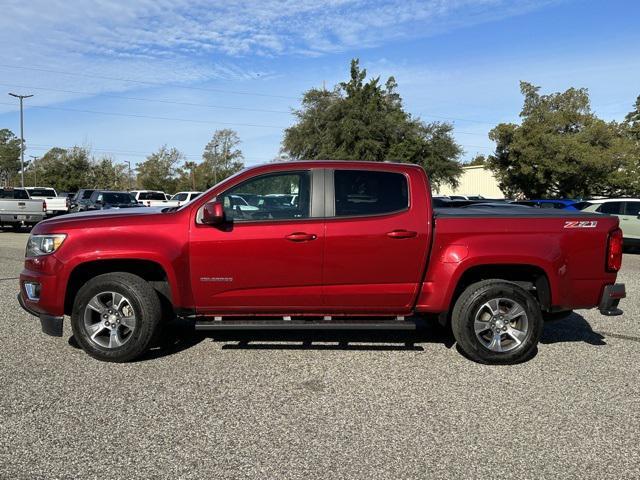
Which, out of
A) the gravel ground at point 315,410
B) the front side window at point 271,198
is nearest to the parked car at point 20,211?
the gravel ground at point 315,410

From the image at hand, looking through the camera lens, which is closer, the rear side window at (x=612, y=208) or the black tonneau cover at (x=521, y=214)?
the black tonneau cover at (x=521, y=214)

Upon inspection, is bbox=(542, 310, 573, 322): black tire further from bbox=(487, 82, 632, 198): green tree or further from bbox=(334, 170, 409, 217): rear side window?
bbox=(487, 82, 632, 198): green tree

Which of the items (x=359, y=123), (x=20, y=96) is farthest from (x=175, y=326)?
(x=20, y=96)

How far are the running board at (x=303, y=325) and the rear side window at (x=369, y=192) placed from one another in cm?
102

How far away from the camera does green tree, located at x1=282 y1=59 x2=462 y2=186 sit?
4025 cm

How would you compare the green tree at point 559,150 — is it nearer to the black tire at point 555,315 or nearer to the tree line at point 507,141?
the tree line at point 507,141

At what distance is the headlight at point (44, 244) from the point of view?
5.05m

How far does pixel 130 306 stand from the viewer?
507cm

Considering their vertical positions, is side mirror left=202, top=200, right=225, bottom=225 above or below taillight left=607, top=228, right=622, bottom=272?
above

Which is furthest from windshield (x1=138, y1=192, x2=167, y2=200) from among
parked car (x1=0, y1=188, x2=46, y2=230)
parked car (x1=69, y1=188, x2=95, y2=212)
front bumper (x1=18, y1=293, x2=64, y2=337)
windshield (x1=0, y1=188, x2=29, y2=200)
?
front bumper (x1=18, y1=293, x2=64, y2=337)

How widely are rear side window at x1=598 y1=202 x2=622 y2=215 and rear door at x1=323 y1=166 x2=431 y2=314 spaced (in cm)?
1325

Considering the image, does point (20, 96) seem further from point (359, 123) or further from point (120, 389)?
point (120, 389)

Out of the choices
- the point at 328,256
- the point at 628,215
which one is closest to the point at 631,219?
the point at 628,215

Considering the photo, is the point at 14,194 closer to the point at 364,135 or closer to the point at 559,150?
the point at 364,135
